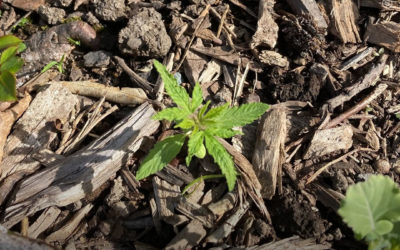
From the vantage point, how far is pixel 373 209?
185 cm

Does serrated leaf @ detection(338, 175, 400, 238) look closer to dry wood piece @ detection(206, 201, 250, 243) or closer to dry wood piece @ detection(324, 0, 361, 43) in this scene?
dry wood piece @ detection(206, 201, 250, 243)

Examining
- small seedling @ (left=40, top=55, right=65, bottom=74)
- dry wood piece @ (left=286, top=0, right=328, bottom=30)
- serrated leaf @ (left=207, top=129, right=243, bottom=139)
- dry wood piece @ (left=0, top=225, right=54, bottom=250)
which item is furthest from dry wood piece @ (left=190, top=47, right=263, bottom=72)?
dry wood piece @ (left=0, top=225, right=54, bottom=250)

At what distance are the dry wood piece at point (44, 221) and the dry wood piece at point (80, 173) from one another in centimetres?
4

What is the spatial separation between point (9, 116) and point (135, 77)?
0.88 meters

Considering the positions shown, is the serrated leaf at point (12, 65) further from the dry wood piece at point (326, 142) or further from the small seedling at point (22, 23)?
the dry wood piece at point (326, 142)

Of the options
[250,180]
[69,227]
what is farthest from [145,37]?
[69,227]

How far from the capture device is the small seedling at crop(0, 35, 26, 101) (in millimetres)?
2248

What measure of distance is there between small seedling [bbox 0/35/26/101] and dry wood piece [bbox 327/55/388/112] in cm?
204

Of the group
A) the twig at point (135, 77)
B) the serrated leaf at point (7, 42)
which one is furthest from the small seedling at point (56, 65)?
the twig at point (135, 77)

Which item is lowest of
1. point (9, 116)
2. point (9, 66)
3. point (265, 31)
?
point (9, 116)

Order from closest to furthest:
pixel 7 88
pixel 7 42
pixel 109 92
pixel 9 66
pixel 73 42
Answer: pixel 7 88, pixel 9 66, pixel 7 42, pixel 109 92, pixel 73 42

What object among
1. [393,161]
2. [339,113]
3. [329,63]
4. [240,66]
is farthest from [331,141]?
[240,66]

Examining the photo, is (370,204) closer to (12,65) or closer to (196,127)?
(196,127)

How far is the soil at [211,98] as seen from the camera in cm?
220
